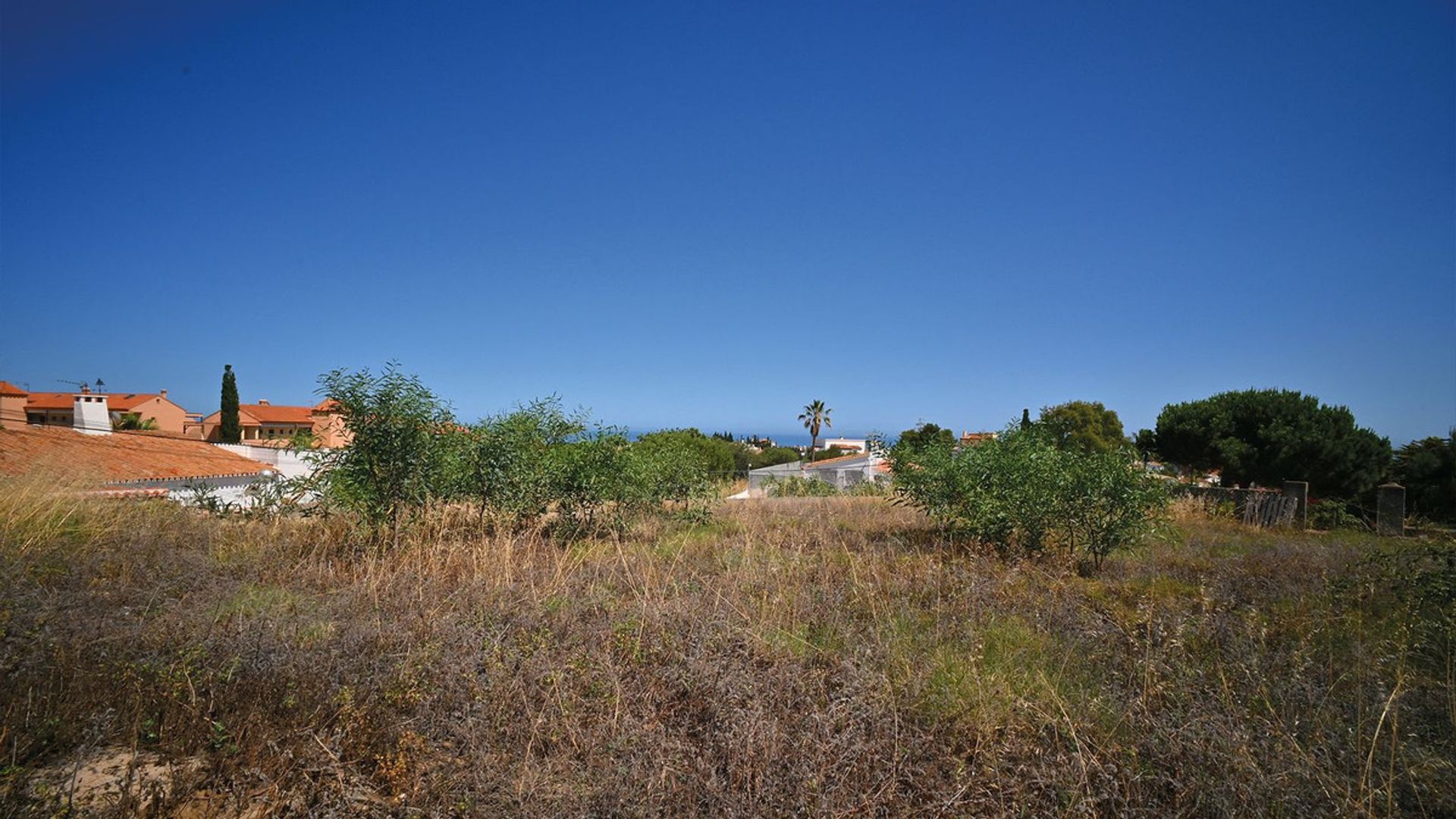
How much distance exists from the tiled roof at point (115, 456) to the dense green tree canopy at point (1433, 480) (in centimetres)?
2587

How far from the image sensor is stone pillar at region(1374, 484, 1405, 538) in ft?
40.1

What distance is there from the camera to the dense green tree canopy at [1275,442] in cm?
1884

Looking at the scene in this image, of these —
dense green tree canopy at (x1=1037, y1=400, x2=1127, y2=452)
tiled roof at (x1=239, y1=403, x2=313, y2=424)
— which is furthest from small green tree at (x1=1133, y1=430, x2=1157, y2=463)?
tiled roof at (x1=239, y1=403, x2=313, y2=424)

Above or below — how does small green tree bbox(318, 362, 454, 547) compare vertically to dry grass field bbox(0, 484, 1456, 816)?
above

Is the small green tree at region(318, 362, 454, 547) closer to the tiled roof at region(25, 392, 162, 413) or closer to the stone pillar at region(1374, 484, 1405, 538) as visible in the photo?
the stone pillar at region(1374, 484, 1405, 538)

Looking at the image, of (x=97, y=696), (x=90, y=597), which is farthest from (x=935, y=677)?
(x=90, y=597)

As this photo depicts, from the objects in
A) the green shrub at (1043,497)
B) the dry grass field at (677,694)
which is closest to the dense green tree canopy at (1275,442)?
the green shrub at (1043,497)

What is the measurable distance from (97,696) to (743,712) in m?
2.74

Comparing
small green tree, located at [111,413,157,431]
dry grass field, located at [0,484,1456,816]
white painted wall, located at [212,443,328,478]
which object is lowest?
dry grass field, located at [0,484,1456,816]

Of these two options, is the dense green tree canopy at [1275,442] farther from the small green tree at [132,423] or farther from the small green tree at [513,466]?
the small green tree at [132,423]

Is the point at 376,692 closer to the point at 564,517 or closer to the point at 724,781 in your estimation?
the point at 724,781

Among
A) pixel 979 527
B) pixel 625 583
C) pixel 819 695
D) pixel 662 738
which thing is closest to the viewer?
pixel 662 738

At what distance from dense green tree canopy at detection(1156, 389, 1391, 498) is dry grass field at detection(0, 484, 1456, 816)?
18.0m

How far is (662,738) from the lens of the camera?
9.24 ft
